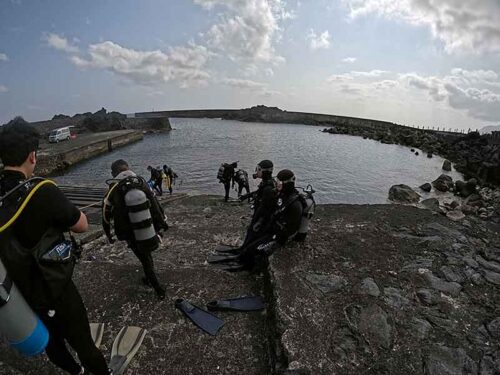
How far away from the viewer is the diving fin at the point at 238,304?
14.0 feet

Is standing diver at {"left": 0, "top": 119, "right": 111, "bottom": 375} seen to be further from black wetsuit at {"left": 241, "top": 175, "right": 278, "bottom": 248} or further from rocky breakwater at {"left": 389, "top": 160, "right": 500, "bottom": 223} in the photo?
rocky breakwater at {"left": 389, "top": 160, "right": 500, "bottom": 223}

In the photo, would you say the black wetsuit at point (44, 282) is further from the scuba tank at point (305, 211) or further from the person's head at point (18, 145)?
the scuba tank at point (305, 211)

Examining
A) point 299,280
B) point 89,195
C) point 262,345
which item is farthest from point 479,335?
point 89,195

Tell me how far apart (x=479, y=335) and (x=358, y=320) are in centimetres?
155

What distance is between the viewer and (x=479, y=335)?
375 cm

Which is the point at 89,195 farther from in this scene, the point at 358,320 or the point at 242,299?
the point at 358,320

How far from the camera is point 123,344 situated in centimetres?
365

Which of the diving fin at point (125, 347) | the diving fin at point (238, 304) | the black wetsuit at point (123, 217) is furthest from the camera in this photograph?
the diving fin at point (238, 304)

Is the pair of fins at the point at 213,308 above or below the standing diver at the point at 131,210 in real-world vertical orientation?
below

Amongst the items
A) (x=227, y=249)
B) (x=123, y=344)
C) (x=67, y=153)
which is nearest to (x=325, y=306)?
(x=227, y=249)

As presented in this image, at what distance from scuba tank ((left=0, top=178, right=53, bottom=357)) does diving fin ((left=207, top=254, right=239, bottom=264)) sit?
3.73m

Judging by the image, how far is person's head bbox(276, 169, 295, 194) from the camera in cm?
498

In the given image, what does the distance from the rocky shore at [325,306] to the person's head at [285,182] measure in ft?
3.96

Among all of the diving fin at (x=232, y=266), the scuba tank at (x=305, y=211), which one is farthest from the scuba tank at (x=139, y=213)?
the scuba tank at (x=305, y=211)
